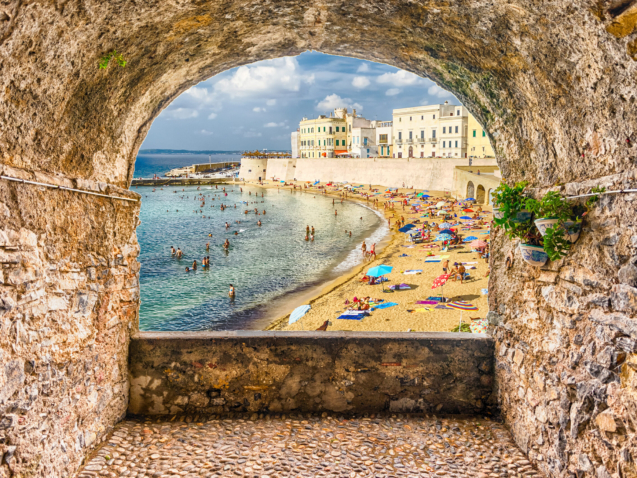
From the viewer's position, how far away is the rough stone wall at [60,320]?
334 cm

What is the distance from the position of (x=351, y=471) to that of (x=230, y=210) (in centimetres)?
5198

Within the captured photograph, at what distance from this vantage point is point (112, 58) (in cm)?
387

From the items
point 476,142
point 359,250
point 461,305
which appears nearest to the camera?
point 461,305

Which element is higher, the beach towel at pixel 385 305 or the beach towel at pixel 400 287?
the beach towel at pixel 400 287

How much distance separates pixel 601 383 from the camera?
11.0 ft

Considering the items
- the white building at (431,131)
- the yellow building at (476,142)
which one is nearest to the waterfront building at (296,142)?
→ the white building at (431,131)

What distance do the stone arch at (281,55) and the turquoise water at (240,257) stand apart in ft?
44.5

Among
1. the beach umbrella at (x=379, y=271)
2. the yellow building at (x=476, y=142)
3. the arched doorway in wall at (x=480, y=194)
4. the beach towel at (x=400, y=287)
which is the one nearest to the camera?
the beach umbrella at (x=379, y=271)

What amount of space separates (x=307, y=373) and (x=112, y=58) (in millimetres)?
3718

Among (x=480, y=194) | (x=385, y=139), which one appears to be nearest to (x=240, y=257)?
(x=480, y=194)

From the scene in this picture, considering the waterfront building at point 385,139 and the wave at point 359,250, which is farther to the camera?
the waterfront building at point 385,139

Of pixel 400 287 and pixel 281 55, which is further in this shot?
pixel 400 287

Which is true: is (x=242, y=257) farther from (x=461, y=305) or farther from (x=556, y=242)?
(x=556, y=242)

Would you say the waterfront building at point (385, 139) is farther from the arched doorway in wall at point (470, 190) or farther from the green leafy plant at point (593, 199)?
the green leafy plant at point (593, 199)
